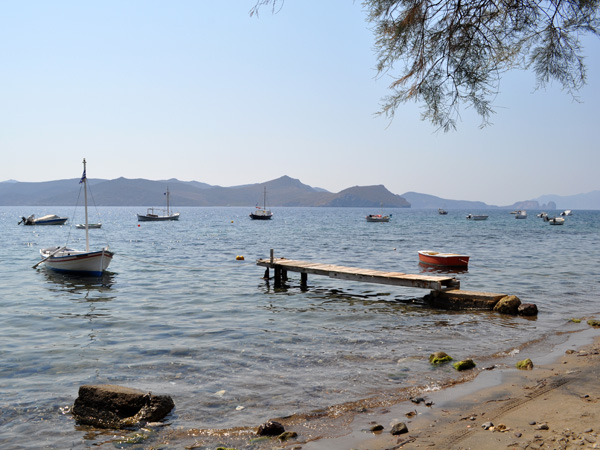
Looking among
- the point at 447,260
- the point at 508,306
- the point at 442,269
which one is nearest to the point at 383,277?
the point at 508,306

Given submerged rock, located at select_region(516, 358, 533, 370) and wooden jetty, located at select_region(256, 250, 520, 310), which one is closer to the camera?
submerged rock, located at select_region(516, 358, 533, 370)

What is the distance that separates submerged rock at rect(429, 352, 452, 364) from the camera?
39.4 feet

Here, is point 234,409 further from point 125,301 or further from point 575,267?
point 575,267

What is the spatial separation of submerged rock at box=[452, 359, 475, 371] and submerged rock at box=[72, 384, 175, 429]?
21.6 feet

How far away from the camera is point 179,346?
45.0ft

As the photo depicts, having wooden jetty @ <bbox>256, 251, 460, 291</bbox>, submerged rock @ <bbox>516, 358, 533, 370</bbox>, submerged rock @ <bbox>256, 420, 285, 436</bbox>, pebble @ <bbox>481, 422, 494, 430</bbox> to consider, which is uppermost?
wooden jetty @ <bbox>256, 251, 460, 291</bbox>

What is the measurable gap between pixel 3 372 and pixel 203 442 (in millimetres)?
6524

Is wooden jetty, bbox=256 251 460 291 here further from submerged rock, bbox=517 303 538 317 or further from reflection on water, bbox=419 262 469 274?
reflection on water, bbox=419 262 469 274

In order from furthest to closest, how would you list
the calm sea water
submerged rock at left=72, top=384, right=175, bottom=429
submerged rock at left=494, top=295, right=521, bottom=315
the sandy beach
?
submerged rock at left=494, top=295, right=521, bottom=315
the calm sea water
submerged rock at left=72, top=384, right=175, bottom=429
the sandy beach

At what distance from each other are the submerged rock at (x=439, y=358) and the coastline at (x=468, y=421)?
4.39ft

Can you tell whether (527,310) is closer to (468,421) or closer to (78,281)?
(468,421)

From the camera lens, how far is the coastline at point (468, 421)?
7145 millimetres

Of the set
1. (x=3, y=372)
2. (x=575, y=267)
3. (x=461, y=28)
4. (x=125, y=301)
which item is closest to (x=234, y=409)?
(x=3, y=372)

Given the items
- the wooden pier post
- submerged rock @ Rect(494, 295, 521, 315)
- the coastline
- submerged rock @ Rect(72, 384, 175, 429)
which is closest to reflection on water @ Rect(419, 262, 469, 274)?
the wooden pier post
